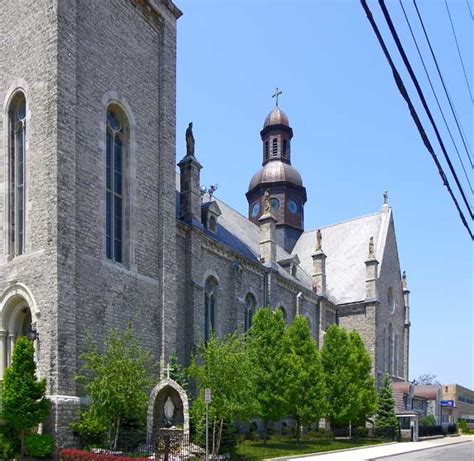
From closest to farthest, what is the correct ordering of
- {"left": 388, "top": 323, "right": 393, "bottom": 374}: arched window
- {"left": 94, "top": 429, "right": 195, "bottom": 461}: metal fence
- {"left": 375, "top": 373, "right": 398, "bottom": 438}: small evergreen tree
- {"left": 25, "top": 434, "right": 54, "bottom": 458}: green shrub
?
1. {"left": 25, "top": 434, "right": 54, "bottom": 458}: green shrub
2. {"left": 94, "top": 429, "right": 195, "bottom": 461}: metal fence
3. {"left": 375, "top": 373, "right": 398, "bottom": 438}: small evergreen tree
4. {"left": 388, "top": 323, "right": 393, "bottom": 374}: arched window

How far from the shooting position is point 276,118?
5803cm

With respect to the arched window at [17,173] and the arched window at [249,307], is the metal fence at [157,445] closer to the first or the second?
the arched window at [17,173]

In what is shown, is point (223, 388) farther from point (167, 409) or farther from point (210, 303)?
point (210, 303)

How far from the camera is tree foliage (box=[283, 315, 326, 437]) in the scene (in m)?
31.2

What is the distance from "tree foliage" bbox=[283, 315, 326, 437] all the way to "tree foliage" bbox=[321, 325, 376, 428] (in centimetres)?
395

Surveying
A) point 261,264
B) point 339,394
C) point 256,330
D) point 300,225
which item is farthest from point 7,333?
point 300,225

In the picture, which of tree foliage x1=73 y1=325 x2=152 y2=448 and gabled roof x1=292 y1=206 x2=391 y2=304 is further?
gabled roof x1=292 y1=206 x2=391 y2=304

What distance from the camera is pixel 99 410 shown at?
20078 millimetres

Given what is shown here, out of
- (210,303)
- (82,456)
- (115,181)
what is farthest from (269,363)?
(82,456)

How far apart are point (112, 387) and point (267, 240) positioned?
19.4 meters

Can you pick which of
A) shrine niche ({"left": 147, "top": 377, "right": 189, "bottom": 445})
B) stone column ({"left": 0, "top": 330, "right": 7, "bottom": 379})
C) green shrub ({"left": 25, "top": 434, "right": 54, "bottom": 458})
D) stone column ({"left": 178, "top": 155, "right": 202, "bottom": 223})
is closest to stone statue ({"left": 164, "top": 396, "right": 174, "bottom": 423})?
shrine niche ({"left": 147, "top": 377, "right": 189, "bottom": 445})

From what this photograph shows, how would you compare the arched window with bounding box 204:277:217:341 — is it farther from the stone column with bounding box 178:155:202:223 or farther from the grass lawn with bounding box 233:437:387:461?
the grass lawn with bounding box 233:437:387:461

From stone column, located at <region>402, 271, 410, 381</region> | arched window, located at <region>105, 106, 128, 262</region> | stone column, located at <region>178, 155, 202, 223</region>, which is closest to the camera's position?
arched window, located at <region>105, 106, 128, 262</region>

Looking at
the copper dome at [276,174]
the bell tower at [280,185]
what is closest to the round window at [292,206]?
the bell tower at [280,185]
